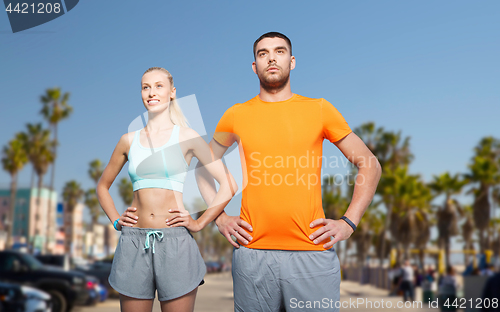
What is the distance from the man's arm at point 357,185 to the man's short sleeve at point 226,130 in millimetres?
713

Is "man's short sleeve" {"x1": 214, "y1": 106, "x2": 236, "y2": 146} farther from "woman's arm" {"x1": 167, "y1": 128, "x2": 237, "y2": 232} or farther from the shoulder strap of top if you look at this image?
the shoulder strap of top

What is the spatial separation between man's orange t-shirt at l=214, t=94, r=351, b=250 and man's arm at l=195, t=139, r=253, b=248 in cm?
5

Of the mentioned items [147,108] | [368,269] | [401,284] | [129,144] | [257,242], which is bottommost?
[368,269]

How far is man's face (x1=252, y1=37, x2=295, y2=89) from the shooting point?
315cm

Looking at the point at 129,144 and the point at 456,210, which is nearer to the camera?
the point at 129,144

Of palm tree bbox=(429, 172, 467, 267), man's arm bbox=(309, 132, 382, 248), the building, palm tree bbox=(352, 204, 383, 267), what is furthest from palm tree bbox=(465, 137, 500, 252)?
the building

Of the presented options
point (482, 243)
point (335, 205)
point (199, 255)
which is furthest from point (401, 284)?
point (335, 205)

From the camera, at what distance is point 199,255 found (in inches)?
126

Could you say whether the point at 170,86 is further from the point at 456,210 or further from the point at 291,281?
the point at 456,210

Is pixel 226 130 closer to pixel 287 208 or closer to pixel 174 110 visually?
pixel 174 110

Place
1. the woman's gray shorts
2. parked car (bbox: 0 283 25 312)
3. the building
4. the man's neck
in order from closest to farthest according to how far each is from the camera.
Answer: the woman's gray shorts
the man's neck
parked car (bbox: 0 283 25 312)
the building

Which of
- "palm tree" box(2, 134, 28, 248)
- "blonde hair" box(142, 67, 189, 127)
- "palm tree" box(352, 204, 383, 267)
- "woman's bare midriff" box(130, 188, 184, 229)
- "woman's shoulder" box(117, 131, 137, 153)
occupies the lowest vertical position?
"palm tree" box(352, 204, 383, 267)

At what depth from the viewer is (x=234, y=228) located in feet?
9.93

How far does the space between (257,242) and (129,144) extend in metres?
1.12
